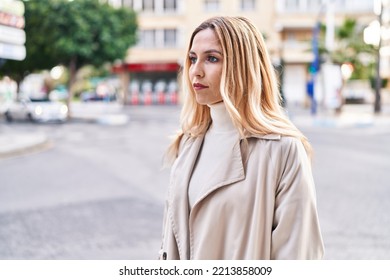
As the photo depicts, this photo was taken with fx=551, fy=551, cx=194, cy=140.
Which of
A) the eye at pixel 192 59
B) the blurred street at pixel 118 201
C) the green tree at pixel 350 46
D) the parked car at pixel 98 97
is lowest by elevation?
the parked car at pixel 98 97

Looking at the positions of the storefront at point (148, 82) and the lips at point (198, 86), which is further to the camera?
the storefront at point (148, 82)

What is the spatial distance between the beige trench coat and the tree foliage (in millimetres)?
23568

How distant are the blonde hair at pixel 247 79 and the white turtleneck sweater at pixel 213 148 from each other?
7 cm

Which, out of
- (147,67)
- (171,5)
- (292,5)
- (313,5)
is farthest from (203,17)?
(313,5)

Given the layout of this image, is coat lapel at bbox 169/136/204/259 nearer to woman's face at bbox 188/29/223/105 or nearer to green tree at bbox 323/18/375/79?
woman's face at bbox 188/29/223/105

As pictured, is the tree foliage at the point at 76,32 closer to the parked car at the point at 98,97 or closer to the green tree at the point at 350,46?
the green tree at the point at 350,46

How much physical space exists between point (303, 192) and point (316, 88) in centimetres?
2462

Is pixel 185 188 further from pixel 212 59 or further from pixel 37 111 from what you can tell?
pixel 37 111

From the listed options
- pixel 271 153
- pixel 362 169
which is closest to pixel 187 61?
pixel 271 153

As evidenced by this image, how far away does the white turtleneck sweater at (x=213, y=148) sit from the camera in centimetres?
167

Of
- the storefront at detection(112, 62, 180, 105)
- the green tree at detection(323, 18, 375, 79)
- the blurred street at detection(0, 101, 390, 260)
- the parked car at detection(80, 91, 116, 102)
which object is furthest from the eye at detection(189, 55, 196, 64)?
the parked car at detection(80, 91, 116, 102)

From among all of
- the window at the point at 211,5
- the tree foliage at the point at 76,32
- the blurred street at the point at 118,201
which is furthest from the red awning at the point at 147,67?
the blurred street at the point at 118,201

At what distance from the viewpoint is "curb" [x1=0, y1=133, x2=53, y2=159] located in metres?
12.2
